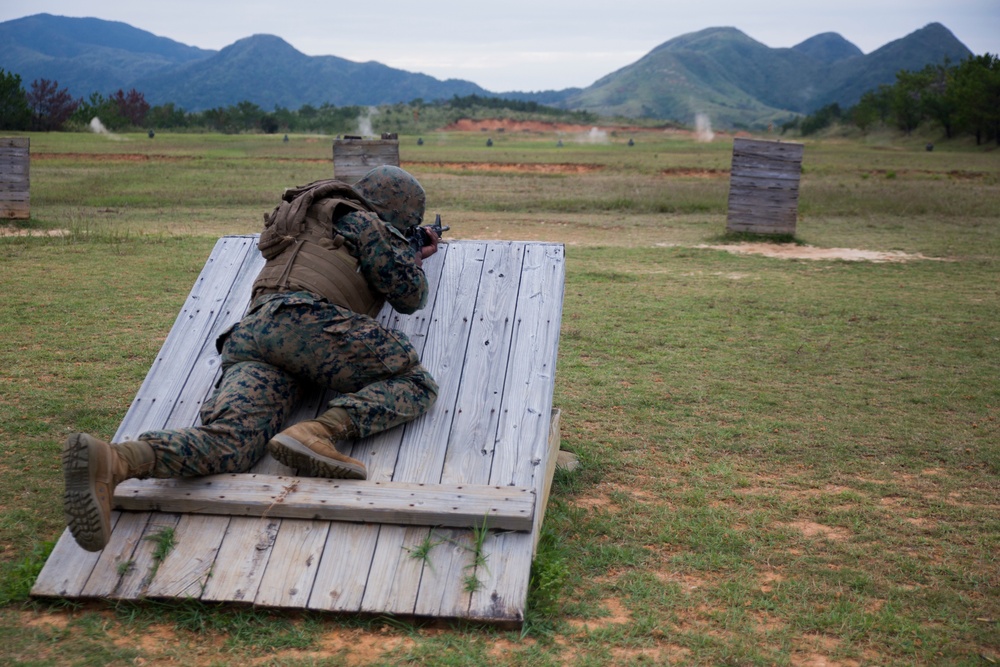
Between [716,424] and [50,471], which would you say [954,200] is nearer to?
[716,424]

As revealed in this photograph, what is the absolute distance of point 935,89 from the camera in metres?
67.9

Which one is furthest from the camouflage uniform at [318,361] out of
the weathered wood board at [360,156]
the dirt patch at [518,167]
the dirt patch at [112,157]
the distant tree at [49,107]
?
the distant tree at [49,107]

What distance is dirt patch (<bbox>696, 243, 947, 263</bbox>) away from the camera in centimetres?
1397

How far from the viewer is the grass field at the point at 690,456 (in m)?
3.44

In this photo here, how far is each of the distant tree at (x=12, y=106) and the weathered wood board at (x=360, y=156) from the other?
47854mm

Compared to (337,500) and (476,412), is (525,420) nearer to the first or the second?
(476,412)

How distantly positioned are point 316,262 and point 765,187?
1373cm

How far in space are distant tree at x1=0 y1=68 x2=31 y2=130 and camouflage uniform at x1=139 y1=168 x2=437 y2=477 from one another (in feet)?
189

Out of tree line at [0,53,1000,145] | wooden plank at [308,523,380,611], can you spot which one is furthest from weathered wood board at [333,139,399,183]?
tree line at [0,53,1000,145]

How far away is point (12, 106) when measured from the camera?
53938 millimetres

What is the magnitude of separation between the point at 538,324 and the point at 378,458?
1.24 m

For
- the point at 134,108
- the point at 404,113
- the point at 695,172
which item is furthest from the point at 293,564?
the point at 404,113

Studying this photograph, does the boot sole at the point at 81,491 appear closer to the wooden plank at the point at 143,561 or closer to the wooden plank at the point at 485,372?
the wooden plank at the point at 143,561

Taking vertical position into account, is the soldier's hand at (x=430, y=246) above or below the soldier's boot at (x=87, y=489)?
above
